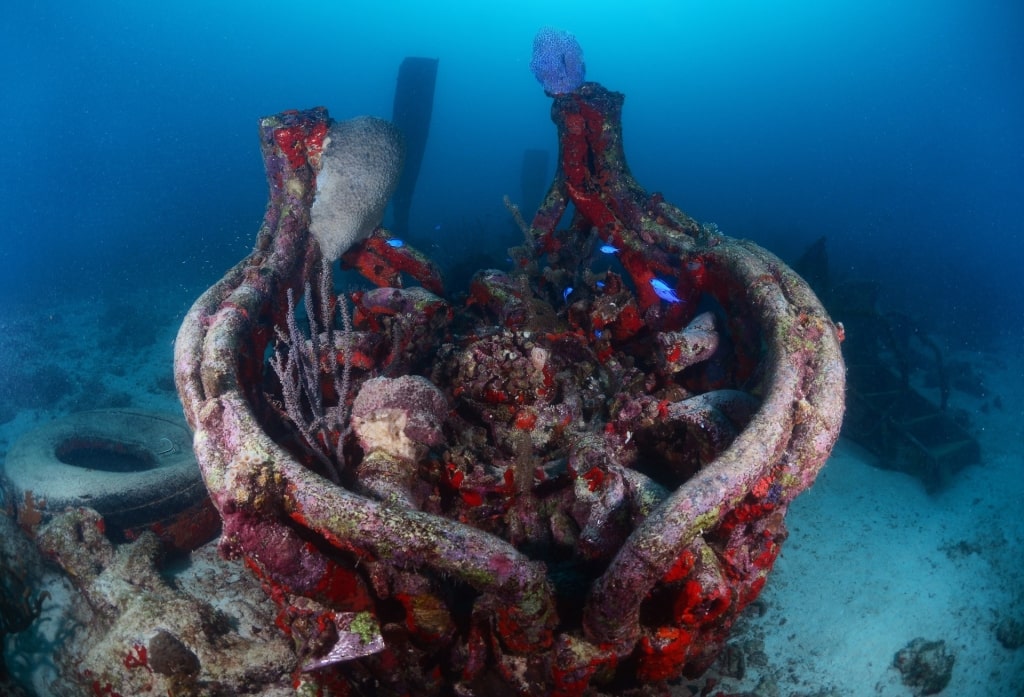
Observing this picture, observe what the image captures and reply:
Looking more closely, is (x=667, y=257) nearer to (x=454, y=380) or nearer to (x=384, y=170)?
(x=454, y=380)

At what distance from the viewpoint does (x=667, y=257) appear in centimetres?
544

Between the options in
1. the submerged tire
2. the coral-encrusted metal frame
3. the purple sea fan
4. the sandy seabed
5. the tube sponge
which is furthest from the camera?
the purple sea fan

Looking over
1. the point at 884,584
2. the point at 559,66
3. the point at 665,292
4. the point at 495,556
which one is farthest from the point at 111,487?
the point at 559,66

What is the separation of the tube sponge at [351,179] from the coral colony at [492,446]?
0.08ft

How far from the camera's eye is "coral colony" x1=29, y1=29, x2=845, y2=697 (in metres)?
2.44

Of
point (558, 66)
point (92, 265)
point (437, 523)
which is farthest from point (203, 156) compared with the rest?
point (437, 523)

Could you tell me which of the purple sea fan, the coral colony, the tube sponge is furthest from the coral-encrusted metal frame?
the purple sea fan

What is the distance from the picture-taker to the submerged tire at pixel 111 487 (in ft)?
15.0

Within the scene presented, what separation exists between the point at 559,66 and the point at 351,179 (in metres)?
3.95

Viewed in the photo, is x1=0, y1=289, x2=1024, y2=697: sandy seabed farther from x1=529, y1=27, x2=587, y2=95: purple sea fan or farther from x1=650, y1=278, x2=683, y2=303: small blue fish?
x1=529, y1=27, x2=587, y2=95: purple sea fan

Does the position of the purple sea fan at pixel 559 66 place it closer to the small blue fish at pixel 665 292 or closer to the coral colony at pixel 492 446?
the coral colony at pixel 492 446

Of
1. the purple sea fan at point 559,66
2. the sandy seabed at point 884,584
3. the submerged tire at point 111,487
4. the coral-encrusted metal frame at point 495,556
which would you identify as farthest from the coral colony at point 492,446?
the purple sea fan at point 559,66

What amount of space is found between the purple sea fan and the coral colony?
1.46 meters

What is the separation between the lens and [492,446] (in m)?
4.00
